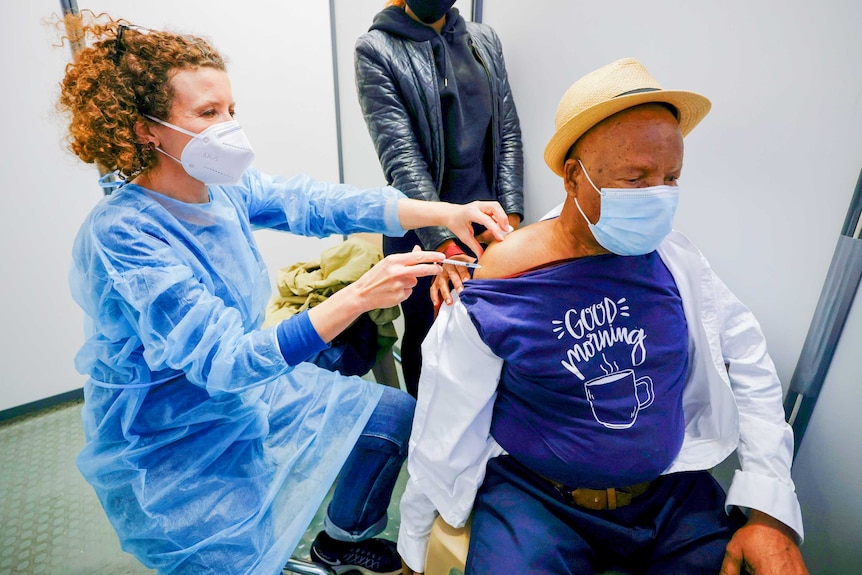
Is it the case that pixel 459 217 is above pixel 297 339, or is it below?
above

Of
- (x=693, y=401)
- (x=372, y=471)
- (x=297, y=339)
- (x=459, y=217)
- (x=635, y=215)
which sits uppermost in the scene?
(x=635, y=215)

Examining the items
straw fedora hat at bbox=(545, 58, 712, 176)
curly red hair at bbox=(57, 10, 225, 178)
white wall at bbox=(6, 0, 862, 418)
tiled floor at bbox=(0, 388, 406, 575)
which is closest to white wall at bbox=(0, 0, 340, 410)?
white wall at bbox=(6, 0, 862, 418)

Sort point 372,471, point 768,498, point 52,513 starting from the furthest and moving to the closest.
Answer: point 52,513 < point 372,471 < point 768,498

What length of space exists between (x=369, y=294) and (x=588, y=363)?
46 centimetres

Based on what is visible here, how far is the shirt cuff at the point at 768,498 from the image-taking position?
913 millimetres

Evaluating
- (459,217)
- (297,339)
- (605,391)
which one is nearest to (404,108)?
(459,217)

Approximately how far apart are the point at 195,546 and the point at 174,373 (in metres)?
0.35

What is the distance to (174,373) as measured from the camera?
0.99 metres

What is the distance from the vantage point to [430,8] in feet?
4.48

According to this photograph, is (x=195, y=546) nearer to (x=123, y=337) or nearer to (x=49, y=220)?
(x=123, y=337)

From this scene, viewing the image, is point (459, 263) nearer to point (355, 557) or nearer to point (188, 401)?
point (188, 401)

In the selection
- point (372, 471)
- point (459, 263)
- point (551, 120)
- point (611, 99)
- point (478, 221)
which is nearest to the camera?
point (611, 99)

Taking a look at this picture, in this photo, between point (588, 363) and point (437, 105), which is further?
point (437, 105)

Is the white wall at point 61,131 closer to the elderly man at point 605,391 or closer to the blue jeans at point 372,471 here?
the blue jeans at point 372,471
